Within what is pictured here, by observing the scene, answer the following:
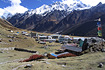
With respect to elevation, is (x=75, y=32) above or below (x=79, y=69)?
above

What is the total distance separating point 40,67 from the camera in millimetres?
11930

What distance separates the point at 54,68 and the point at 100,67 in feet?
14.6

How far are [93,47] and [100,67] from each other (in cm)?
882

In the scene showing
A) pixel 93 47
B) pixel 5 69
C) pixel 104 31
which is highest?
pixel 104 31

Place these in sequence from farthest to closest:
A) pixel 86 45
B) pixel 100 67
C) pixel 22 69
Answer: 1. pixel 86 45
2. pixel 22 69
3. pixel 100 67

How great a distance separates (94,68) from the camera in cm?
1097

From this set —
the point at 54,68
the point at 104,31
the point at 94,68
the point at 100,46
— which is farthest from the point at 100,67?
the point at 104,31

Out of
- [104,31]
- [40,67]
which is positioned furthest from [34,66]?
[104,31]

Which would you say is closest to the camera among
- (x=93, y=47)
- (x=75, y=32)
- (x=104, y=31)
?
(x=93, y=47)

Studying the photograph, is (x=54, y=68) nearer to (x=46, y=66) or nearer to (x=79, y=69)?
(x=46, y=66)

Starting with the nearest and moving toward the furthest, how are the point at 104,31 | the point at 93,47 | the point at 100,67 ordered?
1. the point at 100,67
2. the point at 93,47
3. the point at 104,31

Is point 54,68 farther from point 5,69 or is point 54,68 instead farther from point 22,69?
point 5,69

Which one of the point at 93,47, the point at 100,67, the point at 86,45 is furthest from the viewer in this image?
the point at 86,45

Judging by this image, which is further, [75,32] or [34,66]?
[75,32]
